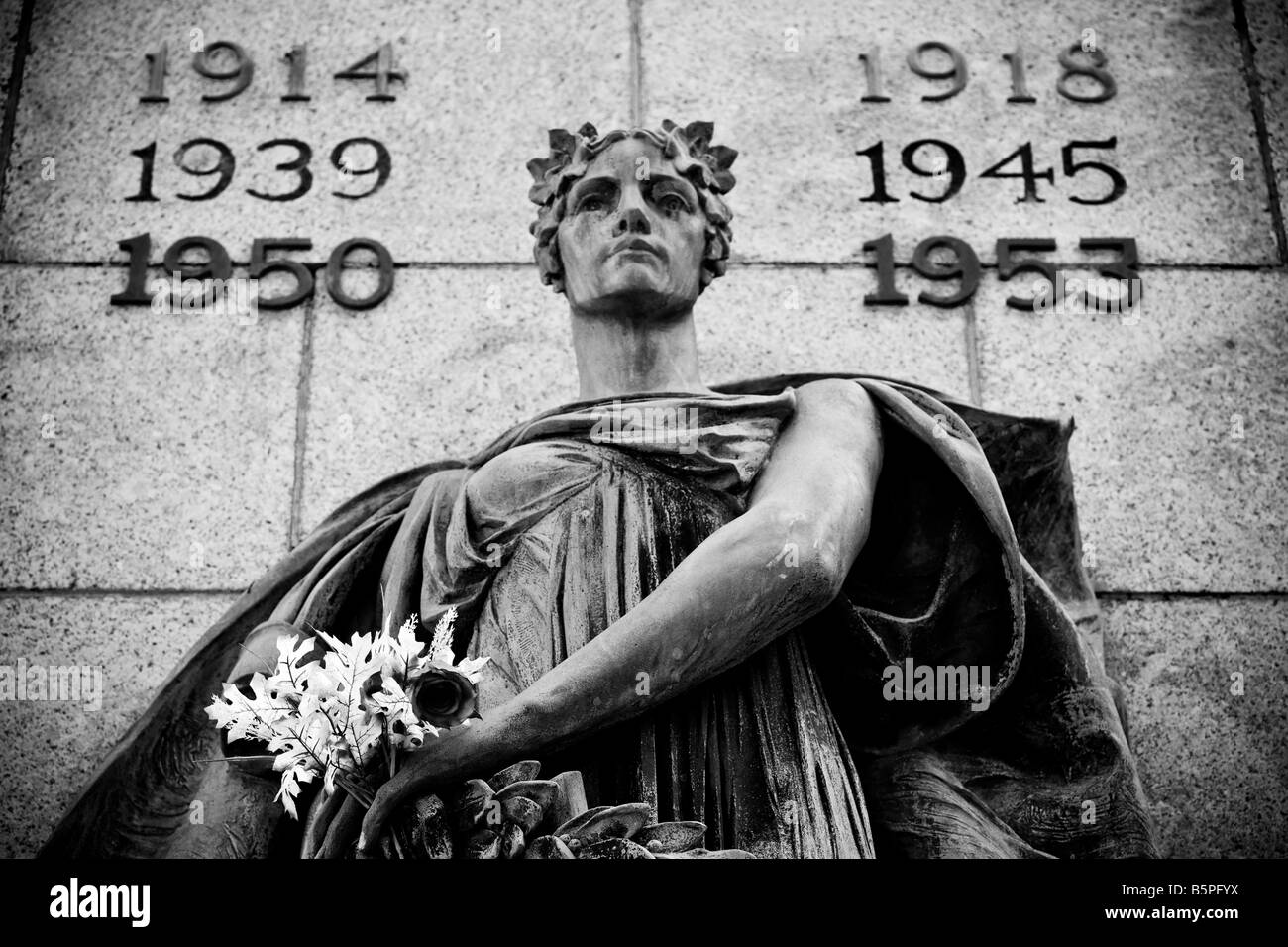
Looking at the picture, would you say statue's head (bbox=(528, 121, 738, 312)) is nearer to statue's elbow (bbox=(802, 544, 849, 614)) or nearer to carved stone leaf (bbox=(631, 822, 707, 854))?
statue's elbow (bbox=(802, 544, 849, 614))

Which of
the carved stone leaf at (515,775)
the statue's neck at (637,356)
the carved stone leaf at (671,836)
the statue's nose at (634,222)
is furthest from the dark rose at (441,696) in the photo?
the statue's nose at (634,222)

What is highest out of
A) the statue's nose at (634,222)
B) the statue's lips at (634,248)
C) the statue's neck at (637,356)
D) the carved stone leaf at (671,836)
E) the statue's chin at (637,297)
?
the statue's nose at (634,222)

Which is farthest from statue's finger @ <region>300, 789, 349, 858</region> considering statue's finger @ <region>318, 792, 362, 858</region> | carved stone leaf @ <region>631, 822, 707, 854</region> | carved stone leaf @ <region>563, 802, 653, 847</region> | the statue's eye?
the statue's eye

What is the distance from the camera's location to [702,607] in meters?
6.30

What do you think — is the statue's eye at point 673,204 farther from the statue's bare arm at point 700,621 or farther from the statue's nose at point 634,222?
the statue's bare arm at point 700,621

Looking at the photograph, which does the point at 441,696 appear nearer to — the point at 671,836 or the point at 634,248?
the point at 671,836

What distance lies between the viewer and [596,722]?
245 inches

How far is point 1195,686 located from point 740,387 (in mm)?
1791

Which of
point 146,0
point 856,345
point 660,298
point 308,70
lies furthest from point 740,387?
point 146,0

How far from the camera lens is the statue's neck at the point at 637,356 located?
740 cm

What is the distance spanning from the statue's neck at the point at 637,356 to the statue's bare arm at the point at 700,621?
783 millimetres

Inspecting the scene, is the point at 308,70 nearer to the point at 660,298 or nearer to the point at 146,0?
the point at 146,0
